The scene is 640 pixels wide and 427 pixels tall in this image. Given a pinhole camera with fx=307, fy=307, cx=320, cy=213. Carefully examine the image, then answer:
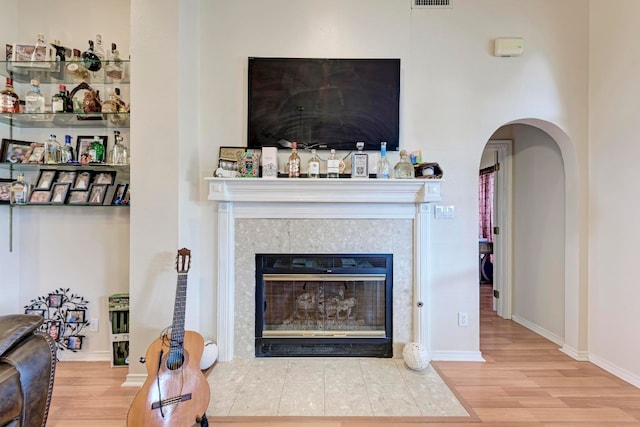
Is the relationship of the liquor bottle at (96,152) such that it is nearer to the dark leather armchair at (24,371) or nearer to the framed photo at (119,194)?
the framed photo at (119,194)

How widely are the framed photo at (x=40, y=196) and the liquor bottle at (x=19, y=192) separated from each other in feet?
0.14

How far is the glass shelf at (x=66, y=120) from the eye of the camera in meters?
2.52

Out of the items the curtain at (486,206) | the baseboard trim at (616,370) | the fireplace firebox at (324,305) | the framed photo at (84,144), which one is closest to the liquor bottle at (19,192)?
the framed photo at (84,144)

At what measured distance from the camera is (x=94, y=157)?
254cm

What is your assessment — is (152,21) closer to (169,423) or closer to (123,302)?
(123,302)

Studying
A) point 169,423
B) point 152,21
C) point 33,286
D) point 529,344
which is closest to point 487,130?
point 529,344

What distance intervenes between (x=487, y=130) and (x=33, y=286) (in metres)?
4.10

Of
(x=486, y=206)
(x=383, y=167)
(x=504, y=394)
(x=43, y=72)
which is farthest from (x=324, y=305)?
(x=486, y=206)

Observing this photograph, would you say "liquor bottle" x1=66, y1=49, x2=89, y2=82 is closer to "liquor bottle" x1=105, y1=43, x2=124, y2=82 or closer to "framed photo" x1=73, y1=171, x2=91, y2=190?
"liquor bottle" x1=105, y1=43, x2=124, y2=82

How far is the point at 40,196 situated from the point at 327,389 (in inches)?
109

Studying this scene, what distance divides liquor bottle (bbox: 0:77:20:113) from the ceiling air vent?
3.36 meters

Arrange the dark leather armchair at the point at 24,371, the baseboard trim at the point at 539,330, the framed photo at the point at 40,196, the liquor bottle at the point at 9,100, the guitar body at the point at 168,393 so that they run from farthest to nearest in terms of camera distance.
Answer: the baseboard trim at the point at 539,330
the framed photo at the point at 40,196
the liquor bottle at the point at 9,100
the guitar body at the point at 168,393
the dark leather armchair at the point at 24,371

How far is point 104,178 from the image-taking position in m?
2.59

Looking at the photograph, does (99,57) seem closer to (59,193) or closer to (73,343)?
(59,193)
